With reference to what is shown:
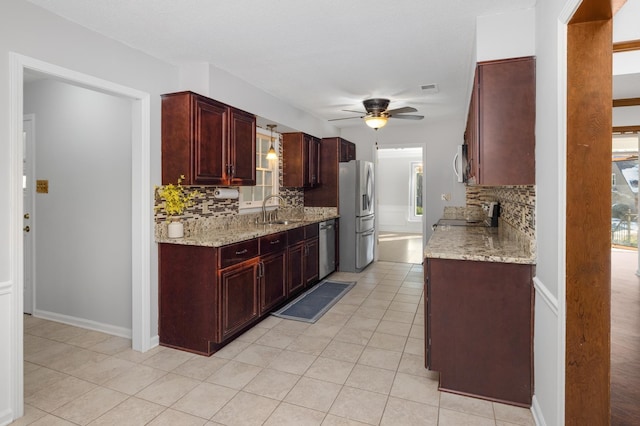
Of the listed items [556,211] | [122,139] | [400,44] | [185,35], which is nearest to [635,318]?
[556,211]

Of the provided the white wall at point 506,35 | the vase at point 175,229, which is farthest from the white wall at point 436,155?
the vase at point 175,229

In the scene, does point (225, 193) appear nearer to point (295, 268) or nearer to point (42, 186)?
point (295, 268)

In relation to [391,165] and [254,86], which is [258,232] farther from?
[391,165]

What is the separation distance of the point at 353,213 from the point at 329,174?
72cm

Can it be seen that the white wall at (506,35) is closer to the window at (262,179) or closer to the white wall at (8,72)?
the white wall at (8,72)

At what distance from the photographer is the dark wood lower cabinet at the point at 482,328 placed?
2178mm

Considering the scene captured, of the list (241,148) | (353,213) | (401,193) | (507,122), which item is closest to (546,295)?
(507,122)

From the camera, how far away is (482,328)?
226 cm

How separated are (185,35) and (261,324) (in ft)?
8.52

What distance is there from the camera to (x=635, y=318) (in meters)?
3.59

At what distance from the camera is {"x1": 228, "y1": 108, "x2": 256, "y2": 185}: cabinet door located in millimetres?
3482

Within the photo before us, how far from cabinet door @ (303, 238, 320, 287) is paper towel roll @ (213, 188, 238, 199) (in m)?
1.19

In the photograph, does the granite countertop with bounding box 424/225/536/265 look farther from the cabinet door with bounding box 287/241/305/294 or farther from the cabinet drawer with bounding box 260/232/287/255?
the cabinet door with bounding box 287/241/305/294

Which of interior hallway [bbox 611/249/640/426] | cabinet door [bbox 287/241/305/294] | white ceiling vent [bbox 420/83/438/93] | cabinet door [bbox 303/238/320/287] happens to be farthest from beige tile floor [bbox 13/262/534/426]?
white ceiling vent [bbox 420/83/438/93]
